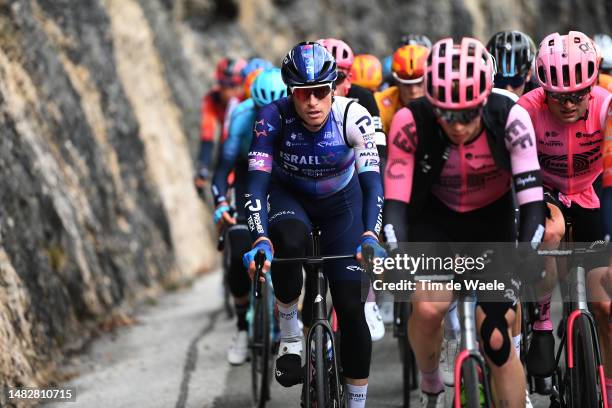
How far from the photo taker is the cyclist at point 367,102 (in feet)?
24.8

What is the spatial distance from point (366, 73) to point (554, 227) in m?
3.65

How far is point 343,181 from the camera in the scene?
6.12 meters

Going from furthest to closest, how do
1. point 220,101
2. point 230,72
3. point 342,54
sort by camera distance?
point 220,101 < point 230,72 < point 342,54

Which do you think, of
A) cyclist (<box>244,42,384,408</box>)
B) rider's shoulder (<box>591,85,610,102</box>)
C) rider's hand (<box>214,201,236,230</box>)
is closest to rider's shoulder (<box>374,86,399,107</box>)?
rider's hand (<box>214,201,236,230</box>)

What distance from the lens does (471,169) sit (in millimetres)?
5145

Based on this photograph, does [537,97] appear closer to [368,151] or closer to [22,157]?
[368,151]

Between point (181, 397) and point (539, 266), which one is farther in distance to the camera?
point (181, 397)

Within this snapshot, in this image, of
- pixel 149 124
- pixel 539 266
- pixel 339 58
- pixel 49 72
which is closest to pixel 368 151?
pixel 539 266

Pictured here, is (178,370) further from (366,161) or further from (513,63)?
(513,63)

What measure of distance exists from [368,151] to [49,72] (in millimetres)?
8432

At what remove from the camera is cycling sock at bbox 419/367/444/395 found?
555cm

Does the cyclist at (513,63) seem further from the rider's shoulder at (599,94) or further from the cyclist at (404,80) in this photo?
the rider's shoulder at (599,94)

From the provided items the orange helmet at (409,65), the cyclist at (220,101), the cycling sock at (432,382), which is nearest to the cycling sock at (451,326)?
the cycling sock at (432,382)

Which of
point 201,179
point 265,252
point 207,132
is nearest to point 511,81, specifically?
point 265,252
